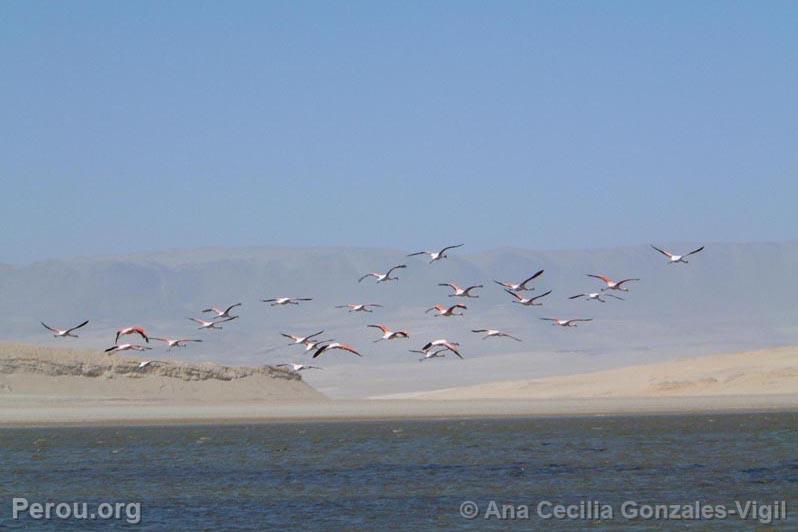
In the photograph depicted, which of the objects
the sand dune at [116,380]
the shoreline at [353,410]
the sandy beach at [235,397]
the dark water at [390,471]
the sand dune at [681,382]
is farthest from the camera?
the sand dune at [681,382]

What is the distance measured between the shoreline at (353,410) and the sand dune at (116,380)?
3.24 ft

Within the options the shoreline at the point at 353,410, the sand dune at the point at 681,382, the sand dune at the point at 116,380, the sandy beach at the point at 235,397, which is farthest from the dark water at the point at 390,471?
the sand dune at the point at 681,382

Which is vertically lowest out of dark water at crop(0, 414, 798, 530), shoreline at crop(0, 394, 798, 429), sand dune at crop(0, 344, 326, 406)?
dark water at crop(0, 414, 798, 530)

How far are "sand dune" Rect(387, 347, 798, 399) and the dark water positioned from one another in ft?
61.2

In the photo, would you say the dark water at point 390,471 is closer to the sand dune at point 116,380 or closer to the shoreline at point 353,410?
the shoreline at point 353,410

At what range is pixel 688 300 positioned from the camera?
645ft

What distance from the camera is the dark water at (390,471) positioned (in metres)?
25.6

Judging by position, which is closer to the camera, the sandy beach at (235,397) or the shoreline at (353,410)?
the shoreline at (353,410)

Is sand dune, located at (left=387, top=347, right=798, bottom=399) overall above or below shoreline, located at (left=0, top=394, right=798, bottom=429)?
above

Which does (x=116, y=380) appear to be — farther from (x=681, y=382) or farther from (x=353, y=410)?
(x=681, y=382)

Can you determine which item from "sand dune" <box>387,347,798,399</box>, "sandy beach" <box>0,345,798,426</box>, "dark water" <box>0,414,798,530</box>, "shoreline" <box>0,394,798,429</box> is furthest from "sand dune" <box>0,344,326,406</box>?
"sand dune" <box>387,347,798,399</box>

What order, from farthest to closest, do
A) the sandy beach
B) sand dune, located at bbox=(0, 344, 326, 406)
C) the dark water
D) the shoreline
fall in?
sand dune, located at bbox=(0, 344, 326, 406) < the sandy beach < the shoreline < the dark water

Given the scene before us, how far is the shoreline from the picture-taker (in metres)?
49.8

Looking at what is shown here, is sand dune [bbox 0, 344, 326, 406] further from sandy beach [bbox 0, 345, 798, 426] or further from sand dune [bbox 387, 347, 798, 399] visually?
sand dune [bbox 387, 347, 798, 399]
